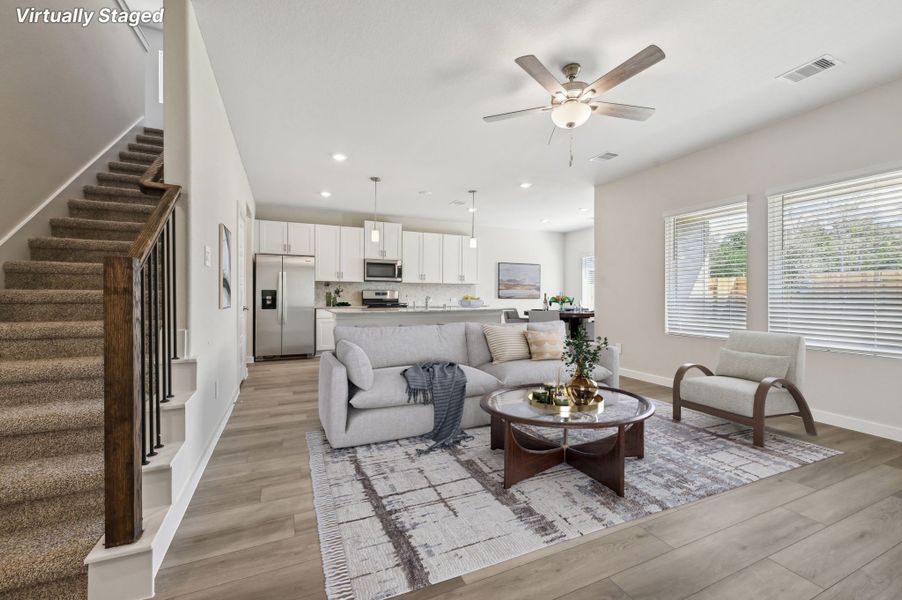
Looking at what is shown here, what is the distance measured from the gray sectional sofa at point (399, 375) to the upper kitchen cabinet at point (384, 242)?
3960 millimetres

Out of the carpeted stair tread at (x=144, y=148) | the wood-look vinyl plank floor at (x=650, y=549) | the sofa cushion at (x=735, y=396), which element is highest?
the carpeted stair tread at (x=144, y=148)

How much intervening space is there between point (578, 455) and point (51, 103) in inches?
168

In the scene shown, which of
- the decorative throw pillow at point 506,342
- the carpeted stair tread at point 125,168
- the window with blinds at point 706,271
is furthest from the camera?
the window with blinds at point 706,271

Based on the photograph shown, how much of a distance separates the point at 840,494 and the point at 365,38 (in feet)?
12.7

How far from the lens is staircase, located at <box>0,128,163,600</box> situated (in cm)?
135

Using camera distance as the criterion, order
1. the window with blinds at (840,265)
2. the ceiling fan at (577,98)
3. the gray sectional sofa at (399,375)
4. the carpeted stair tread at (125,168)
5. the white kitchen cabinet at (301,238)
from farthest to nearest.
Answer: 1. the white kitchen cabinet at (301,238)
2. the carpeted stair tread at (125,168)
3. the window with blinds at (840,265)
4. the gray sectional sofa at (399,375)
5. the ceiling fan at (577,98)

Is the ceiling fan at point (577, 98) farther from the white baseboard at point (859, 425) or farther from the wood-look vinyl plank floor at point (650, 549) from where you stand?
the white baseboard at point (859, 425)

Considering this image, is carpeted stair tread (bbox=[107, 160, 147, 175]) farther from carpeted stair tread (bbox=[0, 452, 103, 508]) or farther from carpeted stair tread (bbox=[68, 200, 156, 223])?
carpeted stair tread (bbox=[0, 452, 103, 508])

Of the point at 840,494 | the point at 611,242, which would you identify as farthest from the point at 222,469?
the point at 611,242

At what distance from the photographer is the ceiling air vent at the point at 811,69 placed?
8.73ft

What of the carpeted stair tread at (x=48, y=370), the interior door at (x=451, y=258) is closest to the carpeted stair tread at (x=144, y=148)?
the carpeted stair tread at (x=48, y=370)

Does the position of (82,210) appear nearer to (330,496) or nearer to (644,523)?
(330,496)

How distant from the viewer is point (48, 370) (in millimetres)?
1848

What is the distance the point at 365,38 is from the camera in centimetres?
248
